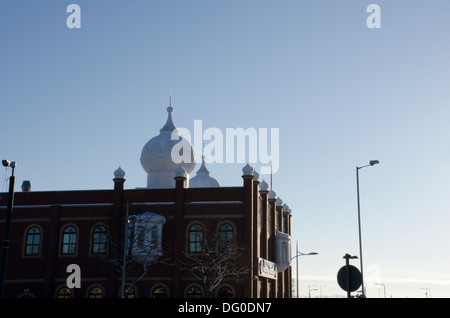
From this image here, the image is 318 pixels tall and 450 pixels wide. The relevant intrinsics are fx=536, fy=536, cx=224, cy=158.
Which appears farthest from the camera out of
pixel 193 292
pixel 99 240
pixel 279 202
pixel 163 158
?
pixel 279 202

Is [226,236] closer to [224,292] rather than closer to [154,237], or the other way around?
[224,292]

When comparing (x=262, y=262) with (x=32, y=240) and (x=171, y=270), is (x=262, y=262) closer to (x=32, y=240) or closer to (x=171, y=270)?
(x=171, y=270)

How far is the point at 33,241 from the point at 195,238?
44.6 ft

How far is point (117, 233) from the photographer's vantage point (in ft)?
137

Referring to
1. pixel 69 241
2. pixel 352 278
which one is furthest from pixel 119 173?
pixel 352 278

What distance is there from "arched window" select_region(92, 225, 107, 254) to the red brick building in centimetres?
8

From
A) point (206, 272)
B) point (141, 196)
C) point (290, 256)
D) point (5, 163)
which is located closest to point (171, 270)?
point (206, 272)

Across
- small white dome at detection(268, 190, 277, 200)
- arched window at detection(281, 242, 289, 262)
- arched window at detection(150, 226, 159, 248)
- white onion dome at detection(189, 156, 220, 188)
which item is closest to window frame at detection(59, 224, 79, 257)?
arched window at detection(150, 226, 159, 248)

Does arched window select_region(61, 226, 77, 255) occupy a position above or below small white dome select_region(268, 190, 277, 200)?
below

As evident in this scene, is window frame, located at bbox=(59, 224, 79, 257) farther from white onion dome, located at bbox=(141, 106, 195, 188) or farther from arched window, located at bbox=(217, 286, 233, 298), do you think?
arched window, located at bbox=(217, 286, 233, 298)

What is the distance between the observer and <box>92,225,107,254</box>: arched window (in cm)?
4300

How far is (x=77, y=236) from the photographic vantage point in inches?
1714

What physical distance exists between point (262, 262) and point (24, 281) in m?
19.2

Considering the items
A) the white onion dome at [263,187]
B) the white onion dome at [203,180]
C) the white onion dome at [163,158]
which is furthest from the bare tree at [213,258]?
the white onion dome at [203,180]
